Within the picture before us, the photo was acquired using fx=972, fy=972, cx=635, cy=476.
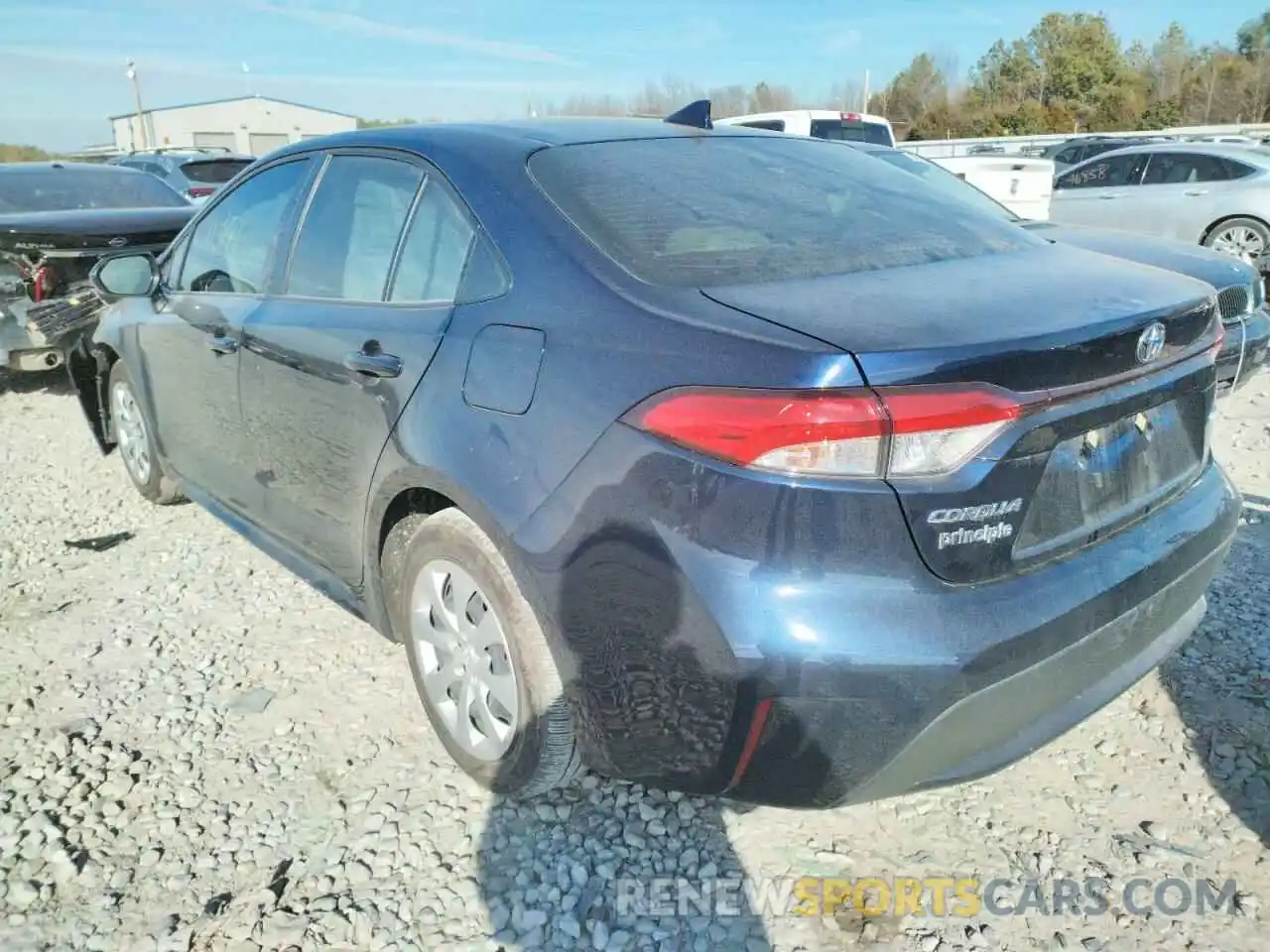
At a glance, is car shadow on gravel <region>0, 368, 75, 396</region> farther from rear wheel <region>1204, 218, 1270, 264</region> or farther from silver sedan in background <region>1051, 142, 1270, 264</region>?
rear wheel <region>1204, 218, 1270, 264</region>

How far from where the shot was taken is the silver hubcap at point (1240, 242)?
9.85 m

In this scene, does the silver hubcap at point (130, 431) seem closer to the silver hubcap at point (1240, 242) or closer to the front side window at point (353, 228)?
the front side window at point (353, 228)

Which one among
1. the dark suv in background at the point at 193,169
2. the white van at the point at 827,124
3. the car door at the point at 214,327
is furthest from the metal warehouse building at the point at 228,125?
the car door at the point at 214,327

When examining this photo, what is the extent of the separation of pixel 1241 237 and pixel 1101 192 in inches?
57.6

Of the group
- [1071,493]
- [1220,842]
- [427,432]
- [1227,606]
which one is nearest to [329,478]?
[427,432]

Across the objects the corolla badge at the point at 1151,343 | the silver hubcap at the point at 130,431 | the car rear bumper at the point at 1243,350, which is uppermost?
Result: the corolla badge at the point at 1151,343

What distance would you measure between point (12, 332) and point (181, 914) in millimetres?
5604

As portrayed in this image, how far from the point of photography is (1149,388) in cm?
204

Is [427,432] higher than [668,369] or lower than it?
lower

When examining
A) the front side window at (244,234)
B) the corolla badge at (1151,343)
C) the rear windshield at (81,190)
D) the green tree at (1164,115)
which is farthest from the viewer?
the green tree at (1164,115)

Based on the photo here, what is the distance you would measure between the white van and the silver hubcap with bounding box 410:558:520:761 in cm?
904

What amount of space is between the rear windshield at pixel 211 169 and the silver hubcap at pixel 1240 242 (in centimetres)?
1313

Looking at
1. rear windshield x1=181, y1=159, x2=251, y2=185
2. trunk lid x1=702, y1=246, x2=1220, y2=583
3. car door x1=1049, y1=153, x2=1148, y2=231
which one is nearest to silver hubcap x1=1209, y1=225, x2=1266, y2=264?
car door x1=1049, y1=153, x2=1148, y2=231

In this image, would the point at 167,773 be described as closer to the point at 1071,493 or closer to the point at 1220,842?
the point at 1071,493
